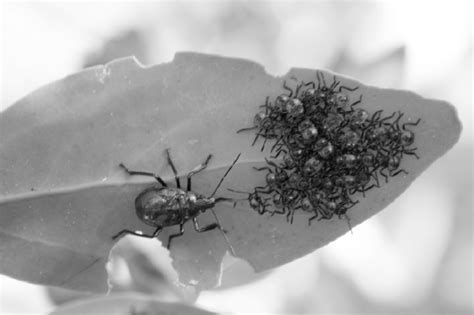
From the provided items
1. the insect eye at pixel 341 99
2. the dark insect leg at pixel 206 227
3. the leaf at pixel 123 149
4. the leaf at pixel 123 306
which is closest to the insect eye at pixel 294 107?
the leaf at pixel 123 149

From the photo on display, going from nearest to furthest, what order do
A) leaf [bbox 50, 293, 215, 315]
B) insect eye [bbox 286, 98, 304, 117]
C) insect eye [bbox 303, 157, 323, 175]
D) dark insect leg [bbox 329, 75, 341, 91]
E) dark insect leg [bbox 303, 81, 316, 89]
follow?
leaf [bbox 50, 293, 215, 315], dark insect leg [bbox 329, 75, 341, 91], dark insect leg [bbox 303, 81, 316, 89], insect eye [bbox 286, 98, 304, 117], insect eye [bbox 303, 157, 323, 175]

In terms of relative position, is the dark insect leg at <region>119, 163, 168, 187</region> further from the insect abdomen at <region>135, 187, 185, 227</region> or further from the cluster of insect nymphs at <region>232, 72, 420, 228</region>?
the cluster of insect nymphs at <region>232, 72, 420, 228</region>

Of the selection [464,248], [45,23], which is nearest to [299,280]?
[464,248]

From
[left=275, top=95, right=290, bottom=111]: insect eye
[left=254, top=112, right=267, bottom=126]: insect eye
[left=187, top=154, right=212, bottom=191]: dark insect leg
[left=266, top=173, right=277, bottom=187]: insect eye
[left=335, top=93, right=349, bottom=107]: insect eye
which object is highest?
[left=275, top=95, right=290, bottom=111]: insect eye

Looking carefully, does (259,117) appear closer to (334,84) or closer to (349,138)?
(334,84)

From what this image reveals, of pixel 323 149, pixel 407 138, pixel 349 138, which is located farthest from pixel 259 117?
pixel 407 138

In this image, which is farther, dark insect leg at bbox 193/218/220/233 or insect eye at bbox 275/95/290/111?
dark insect leg at bbox 193/218/220/233

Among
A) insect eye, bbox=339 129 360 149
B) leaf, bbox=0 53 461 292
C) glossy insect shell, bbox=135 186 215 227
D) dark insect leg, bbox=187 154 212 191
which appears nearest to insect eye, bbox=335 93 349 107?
leaf, bbox=0 53 461 292
